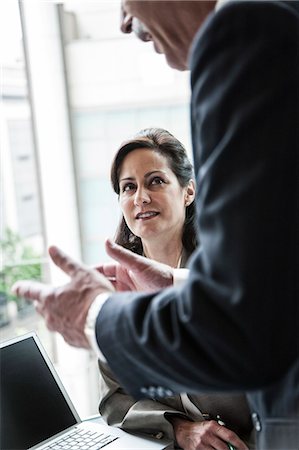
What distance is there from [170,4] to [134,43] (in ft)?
9.89

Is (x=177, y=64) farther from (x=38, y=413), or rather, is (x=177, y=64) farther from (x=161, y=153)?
(x=161, y=153)

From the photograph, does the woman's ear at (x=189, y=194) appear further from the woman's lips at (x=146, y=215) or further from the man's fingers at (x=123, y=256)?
the man's fingers at (x=123, y=256)

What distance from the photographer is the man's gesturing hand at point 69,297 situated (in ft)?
2.73

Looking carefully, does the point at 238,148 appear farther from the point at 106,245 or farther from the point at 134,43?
the point at 134,43

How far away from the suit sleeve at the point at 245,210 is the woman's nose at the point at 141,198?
1.06 m

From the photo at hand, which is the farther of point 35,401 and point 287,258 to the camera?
point 35,401

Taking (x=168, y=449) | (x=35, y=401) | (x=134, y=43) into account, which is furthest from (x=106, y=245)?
(x=134, y=43)

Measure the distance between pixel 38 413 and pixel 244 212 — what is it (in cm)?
88

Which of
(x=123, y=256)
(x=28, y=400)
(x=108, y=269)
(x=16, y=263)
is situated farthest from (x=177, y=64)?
(x=16, y=263)

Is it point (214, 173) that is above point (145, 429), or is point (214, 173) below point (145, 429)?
above

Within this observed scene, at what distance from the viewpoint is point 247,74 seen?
0.69m

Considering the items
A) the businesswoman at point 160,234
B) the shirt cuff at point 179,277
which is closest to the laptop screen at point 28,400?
the businesswoman at point 160,234

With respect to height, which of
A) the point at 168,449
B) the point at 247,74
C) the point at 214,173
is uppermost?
the point at 247,74

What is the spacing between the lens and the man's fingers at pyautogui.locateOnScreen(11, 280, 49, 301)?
2.82ft
